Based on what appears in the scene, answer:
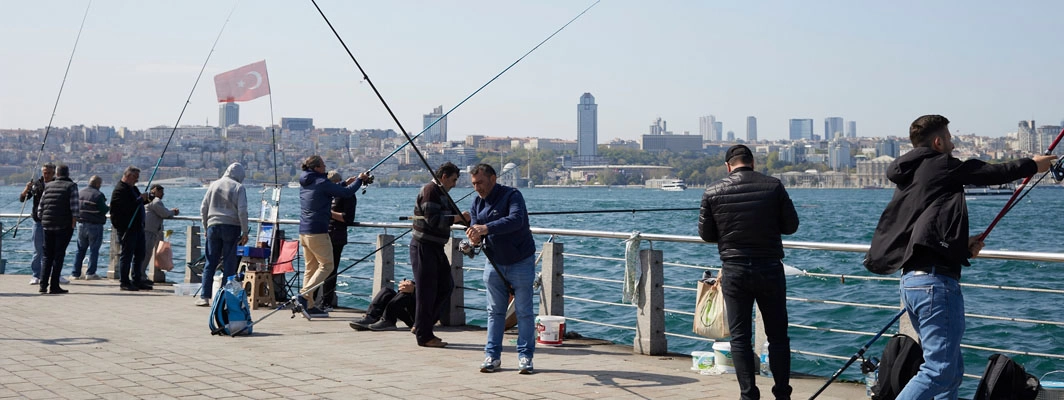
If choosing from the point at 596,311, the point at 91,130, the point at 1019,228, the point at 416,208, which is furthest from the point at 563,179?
the point at 416,208

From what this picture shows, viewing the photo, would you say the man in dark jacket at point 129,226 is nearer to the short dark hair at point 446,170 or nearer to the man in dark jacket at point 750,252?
the short dark hair at point 446,170

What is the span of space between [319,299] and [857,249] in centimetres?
570

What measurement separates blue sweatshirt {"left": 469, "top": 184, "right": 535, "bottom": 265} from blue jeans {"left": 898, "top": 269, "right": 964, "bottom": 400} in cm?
276

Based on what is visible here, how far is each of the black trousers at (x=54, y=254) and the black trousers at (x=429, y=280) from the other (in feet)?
17.1

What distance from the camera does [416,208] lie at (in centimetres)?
862

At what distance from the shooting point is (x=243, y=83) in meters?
12.2

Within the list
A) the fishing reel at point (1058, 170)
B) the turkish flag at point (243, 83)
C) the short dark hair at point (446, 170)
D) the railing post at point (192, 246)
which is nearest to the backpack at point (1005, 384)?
the fishing reel at point (1058, 170)

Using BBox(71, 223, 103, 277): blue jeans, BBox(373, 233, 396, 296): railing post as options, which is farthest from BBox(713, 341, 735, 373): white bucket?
BBox(71, 223, 103, 277): blue jeans

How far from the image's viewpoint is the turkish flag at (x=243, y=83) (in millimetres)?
12000

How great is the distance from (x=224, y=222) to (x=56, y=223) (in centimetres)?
240

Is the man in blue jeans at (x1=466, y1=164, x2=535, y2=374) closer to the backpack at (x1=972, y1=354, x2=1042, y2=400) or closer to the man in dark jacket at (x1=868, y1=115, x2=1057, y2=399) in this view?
the man in dark jacket at (x1=868, y1=115, x2=1057, y2=399)

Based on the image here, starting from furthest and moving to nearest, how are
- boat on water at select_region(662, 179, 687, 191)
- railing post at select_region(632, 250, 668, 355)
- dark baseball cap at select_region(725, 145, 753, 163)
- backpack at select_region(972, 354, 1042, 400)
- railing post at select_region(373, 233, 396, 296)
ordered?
boat on water at select_region(662, 179, 687, 191) → railing post at select_region(373, 233, 396, 296) → railing post at select_region(632, 250, 668, 355) → dark baseball cap at select_region(725, 145, 753, 163) → backpack at select_region(972, 354, 1042, 400)

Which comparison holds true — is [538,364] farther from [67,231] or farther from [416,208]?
[67,231]

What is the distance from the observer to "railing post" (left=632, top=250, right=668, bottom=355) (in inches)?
311
